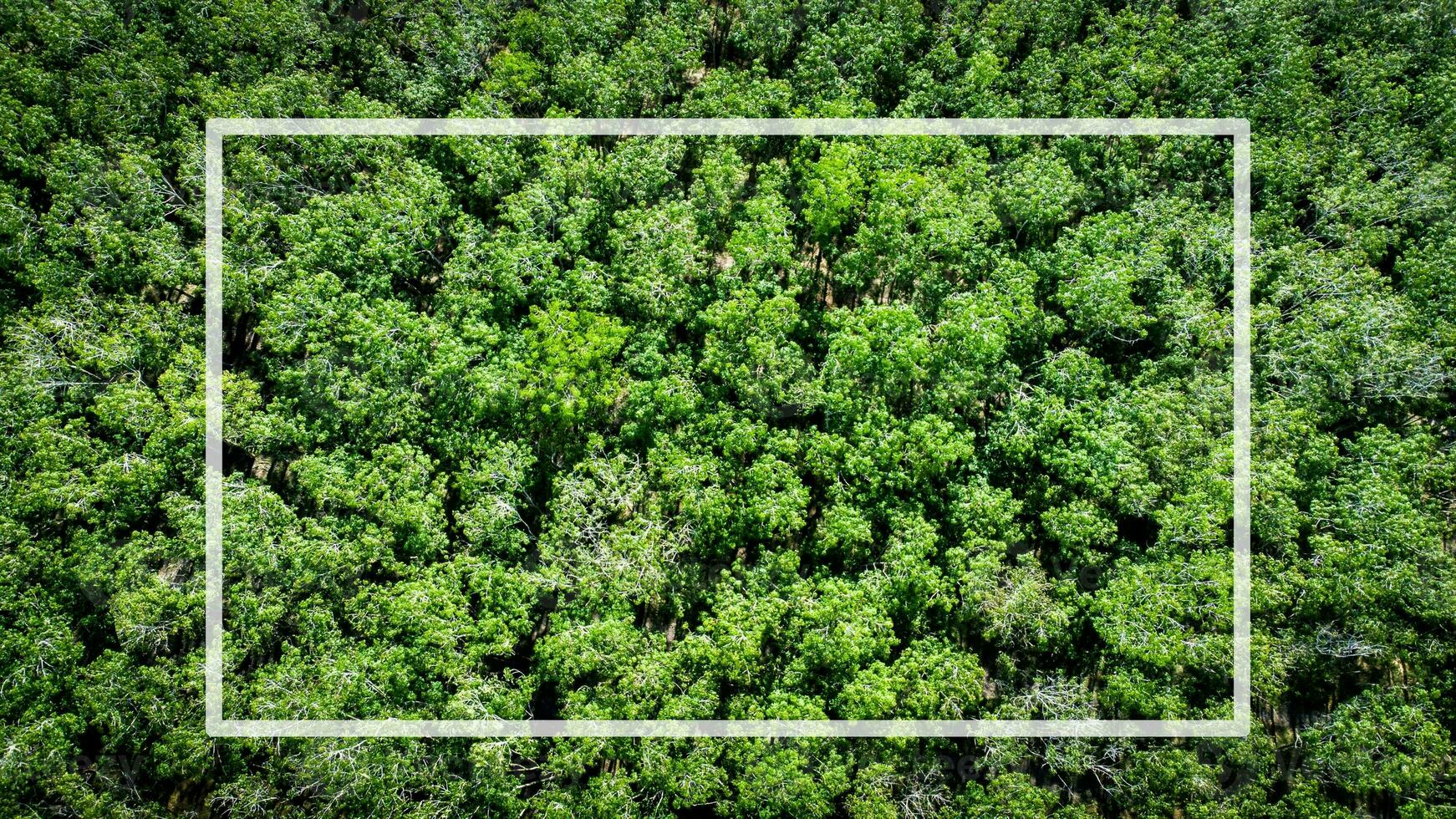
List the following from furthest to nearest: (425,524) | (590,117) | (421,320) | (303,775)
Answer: (590,117) < (421,320) < (425,524) < (303,775)

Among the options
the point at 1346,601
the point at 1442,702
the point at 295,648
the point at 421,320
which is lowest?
the point at 1442,702

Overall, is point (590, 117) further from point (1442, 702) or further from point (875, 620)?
point (1442, 702)

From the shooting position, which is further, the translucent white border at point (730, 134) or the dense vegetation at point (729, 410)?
the dense vegetation at point (729, 410)

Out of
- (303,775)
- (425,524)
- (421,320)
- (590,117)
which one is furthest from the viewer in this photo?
Result: (590,117)

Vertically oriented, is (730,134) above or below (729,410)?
above

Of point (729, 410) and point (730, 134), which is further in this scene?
point (730, 134)

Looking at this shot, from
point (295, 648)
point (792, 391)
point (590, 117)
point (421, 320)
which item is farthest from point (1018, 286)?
point (295, 648)
